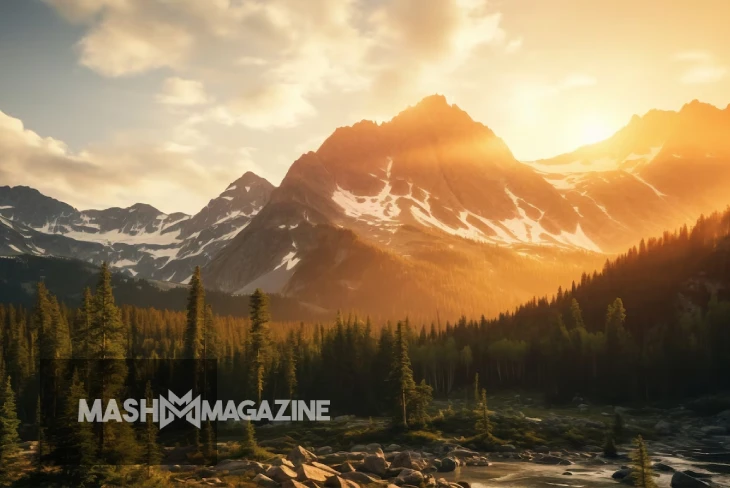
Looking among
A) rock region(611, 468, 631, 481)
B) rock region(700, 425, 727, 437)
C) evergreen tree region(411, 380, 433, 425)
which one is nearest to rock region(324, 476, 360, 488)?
rock region(611, 468, 631, 481)

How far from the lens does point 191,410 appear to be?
74688 mm

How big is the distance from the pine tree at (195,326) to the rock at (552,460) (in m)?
43.6

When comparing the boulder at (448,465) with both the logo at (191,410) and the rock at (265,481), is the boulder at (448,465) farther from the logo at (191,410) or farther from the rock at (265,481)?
the rock at (265,481)

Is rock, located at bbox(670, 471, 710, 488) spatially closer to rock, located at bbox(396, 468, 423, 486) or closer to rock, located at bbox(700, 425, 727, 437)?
rock, located at bbox(396, 468, 423, 486)

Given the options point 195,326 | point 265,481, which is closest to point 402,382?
point 195,326

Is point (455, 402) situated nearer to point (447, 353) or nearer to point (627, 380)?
point (447, 353)

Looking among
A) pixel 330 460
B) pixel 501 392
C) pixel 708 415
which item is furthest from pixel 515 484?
pixel 501 392

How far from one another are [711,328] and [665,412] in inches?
1133

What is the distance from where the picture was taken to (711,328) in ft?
404

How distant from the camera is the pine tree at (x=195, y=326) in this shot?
228 ft

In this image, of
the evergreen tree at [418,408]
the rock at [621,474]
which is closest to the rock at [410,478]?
the rock at [621,474]

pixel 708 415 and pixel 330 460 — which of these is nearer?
pixel 330 460

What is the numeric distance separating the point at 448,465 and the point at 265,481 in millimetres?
27653

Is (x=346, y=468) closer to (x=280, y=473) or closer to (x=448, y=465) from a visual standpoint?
(x=280, y=473)
